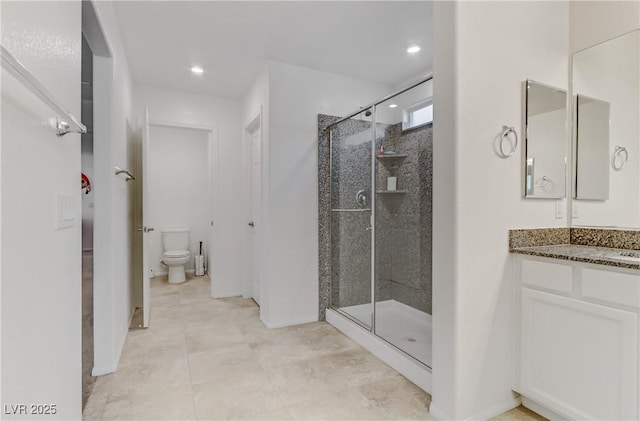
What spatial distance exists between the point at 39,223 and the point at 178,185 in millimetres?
4541

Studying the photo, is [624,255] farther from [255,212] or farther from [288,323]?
[255,212]

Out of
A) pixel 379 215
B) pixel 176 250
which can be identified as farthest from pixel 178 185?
pixel 379 215

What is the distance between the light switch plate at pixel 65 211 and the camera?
1.15 metres

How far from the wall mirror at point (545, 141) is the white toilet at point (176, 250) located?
4.27 metres

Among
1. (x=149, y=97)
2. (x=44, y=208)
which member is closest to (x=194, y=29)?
(x=149, y=97)

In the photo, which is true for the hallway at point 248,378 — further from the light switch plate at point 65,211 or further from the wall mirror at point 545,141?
the wall mirror at point 545,141

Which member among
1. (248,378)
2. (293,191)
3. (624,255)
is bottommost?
(248,378)

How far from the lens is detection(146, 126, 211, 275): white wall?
16.8 ft

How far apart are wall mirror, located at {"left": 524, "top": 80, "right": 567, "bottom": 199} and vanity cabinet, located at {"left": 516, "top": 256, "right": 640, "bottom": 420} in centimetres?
48

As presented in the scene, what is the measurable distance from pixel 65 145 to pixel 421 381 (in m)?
2.21

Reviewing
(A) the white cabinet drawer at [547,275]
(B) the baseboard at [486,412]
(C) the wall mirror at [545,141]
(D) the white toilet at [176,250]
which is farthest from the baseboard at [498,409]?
(D) the white toilet at [176,250]

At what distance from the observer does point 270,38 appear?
2.67m

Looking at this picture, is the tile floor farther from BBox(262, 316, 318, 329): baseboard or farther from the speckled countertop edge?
the speckled countertop edge

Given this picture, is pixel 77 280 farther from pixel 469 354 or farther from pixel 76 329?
pixel 469 354
